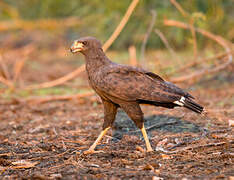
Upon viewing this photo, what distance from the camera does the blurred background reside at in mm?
11325

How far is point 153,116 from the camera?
19.1ft

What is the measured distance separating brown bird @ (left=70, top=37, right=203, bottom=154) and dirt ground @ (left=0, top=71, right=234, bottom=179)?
32 centimetres

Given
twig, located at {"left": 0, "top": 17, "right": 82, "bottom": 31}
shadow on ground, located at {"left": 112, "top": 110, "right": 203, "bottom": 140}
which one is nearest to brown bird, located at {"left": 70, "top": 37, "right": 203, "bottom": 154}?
shadow on ground, located at {"left": 112, "top": 110, "right": 203, "bottom": 140}

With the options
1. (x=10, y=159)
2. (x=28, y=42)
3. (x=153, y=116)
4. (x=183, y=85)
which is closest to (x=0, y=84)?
(x=183, y=85)

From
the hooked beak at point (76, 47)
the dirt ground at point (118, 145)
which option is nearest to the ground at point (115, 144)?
the dirt ground at point (118, 145)

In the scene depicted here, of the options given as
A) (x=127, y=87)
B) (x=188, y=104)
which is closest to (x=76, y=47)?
(x=127, y=87)

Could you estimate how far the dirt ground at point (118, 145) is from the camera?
336cm

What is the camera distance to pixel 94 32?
1550 centimetres

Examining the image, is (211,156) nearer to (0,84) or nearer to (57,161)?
(57,161)

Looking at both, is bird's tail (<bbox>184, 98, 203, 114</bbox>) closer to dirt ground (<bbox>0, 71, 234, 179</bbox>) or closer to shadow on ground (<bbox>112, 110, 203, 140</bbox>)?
dirt ground (<bbox>0, 71, 234, 179</bbox>)

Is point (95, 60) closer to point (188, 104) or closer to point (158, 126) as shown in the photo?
point (188, 104)

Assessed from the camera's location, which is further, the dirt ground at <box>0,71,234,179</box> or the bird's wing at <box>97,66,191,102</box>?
the bird's wing at <box>97,66,191,102</box>

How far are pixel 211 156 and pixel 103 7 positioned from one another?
38.0 feet

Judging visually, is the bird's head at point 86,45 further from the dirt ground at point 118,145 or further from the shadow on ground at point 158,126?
the shadow on ground at point 158,126
